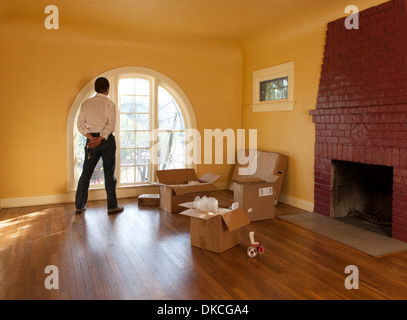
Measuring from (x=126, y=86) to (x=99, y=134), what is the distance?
1.28 m

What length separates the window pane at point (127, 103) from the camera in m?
5.51

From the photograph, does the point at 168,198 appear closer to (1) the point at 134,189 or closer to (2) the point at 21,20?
(1) the point at 134,189

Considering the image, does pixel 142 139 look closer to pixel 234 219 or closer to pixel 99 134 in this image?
pixel 99 134

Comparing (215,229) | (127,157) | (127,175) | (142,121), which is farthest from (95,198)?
(215,229)

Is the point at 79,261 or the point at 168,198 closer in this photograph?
the point at 79,261

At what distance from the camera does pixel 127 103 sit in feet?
18.2

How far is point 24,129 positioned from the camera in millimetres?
4922

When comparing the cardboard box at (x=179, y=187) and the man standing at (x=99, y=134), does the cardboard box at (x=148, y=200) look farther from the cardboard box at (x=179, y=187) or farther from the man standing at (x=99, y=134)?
the man standing at (x=99, y=134)

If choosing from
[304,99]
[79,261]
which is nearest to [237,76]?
[304,99]

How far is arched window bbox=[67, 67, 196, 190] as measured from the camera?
535 centimetres

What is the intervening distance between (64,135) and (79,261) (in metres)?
2.60

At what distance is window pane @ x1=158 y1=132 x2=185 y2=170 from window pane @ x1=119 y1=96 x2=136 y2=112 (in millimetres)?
615

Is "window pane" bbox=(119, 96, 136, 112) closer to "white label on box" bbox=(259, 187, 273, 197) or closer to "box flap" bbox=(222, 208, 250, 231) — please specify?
"white label on box" bbox=(259, 187, 273, 197)

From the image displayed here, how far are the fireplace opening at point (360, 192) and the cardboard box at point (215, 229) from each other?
1.68 metres
